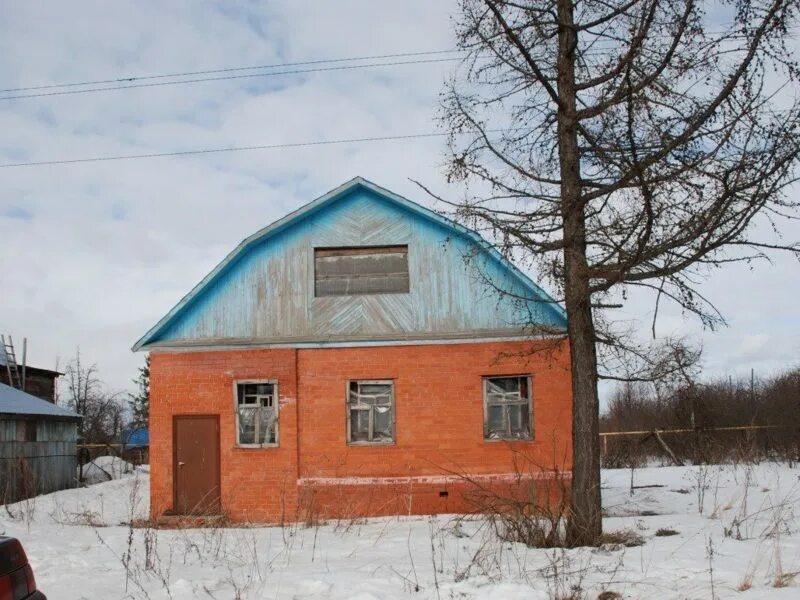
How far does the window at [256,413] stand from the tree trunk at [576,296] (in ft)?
22.2

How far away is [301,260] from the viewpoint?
15.1m

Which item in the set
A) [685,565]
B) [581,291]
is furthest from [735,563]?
[581,291]

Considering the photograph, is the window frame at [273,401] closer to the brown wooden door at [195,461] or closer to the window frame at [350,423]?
the brown wooden door at [195,461]

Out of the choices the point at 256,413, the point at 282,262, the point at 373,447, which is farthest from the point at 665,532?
the point at 282,262

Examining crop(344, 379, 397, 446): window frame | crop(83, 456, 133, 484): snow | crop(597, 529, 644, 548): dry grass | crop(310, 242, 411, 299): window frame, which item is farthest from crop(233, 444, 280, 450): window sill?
crop(83, 456, 133, 484): snow

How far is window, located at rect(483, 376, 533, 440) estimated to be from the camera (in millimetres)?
14633

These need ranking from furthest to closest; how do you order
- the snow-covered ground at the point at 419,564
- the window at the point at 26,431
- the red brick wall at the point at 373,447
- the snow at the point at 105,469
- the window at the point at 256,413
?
the snow at the point at 105,469
the window at the point at 26,431
the window at the point at 256,413
the red brick wall at the point at 373,447
the snow-covered ground at the point at 419,564

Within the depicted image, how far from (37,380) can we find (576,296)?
3356 cm

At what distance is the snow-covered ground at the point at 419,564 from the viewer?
22.2 feet

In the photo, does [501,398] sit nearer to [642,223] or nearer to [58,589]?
[642,223]

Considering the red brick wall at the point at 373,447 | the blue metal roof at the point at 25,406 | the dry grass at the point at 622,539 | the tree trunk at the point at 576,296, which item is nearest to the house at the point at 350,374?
the red brick wall at the point at 373,447

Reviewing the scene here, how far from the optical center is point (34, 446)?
Result: 997 inches

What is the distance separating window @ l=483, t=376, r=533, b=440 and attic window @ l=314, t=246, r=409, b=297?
2.48 metres

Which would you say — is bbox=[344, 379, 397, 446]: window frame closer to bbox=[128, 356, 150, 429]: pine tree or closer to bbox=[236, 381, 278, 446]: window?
bbox=[236, 381, 278, 446]: window
